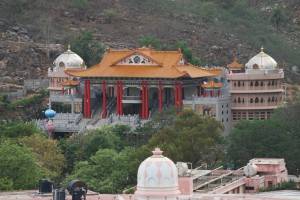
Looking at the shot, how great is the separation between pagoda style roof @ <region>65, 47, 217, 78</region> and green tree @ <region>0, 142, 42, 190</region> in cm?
2959

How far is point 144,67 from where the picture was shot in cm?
12231

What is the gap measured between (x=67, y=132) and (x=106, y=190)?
1141 inches

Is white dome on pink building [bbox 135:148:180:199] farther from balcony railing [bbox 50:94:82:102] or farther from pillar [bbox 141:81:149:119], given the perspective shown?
balcony railing [bbox 50:94:82:102]

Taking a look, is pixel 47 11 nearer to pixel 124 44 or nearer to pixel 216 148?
pixel 124 44

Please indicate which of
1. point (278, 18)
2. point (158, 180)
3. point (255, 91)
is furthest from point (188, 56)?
point (158, 180)

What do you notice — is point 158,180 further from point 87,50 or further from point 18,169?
point 87,50

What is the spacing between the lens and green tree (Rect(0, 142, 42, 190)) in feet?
293

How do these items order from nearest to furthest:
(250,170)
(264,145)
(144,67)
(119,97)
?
(250,170), (264,145), (119,97), (144,67)

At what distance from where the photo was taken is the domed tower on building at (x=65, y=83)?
408ft

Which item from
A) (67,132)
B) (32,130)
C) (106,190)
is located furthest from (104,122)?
(106,190)

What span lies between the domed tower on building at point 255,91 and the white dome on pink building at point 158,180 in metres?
52.0

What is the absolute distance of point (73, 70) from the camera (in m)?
125

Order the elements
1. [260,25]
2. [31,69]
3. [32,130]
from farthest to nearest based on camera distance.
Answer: [260,25] < [31,69] < [32,130]

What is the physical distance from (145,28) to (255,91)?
3726cm
